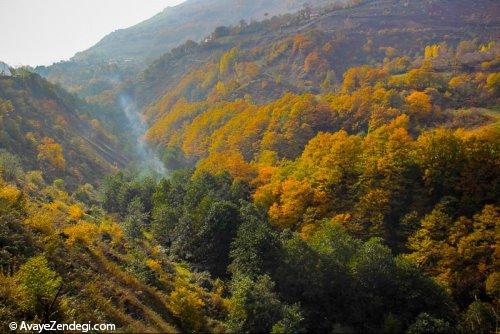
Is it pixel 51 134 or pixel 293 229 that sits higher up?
pixel 51 134

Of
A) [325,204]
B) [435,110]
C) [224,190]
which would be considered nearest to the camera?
[325,204]

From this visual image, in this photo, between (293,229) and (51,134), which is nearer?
(293,229)

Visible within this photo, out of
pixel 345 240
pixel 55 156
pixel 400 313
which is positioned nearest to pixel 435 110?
pixel 345 240

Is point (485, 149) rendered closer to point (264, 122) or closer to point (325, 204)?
point (325, 204)

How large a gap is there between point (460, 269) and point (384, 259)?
14.5 m

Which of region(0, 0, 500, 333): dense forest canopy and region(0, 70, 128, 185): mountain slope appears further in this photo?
region(0, 70, 128, 185): mountain slope

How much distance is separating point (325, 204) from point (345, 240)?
1970 cm

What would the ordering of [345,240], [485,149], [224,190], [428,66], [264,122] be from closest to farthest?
[345,240] < [485,149] < [224,190] < [264,122] < [428,66]

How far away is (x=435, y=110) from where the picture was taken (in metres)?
101

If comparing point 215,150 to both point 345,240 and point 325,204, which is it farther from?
point 345,240

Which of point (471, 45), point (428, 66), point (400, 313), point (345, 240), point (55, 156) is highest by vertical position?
point (55, 156)

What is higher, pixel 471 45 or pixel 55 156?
pixel 55 156

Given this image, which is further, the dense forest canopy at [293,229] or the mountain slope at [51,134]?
the mountain slope at [51,134]

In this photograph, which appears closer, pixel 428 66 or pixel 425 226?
pixel 425 226
